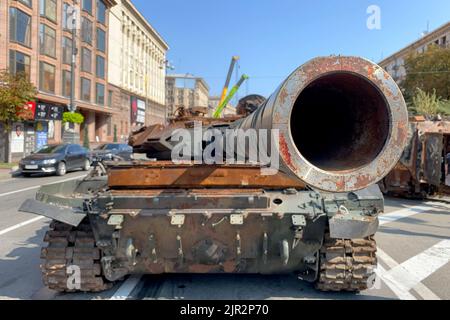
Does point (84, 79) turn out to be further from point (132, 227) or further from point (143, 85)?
point (132, 227)

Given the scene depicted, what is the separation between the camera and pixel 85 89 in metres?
34.8

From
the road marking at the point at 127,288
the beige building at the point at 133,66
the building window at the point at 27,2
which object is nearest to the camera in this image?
the road marking at the point at 127,288

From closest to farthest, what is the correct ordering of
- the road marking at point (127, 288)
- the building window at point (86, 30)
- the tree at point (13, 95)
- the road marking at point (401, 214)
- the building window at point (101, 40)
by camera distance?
the road marking at point (127, 288)
the road marking at point (401, 214)
the tree at point (13, 95)
the building window at point (86, 30)
the building window at point (101, 40)

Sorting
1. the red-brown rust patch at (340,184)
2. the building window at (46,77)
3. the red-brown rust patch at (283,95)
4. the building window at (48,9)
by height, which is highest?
the building window at (48,9)

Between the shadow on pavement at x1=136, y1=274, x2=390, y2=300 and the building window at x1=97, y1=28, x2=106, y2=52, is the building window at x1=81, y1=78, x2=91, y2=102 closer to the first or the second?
the building window at x1=97, y1=28, x2=106, y2=52

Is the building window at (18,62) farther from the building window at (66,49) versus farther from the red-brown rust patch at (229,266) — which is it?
the red-brown rust patch at (229,266)

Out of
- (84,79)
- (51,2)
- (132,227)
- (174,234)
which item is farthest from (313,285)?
(84,79)

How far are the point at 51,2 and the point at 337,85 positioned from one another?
103ft

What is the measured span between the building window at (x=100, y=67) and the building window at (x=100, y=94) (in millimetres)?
956

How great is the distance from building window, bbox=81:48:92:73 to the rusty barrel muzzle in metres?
35.0

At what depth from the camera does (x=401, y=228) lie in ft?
23.6

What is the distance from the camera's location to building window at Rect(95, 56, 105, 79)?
37.3m

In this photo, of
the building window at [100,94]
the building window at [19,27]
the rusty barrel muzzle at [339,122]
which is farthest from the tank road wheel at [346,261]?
the building window at [100,94]

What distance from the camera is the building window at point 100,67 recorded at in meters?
37.3
